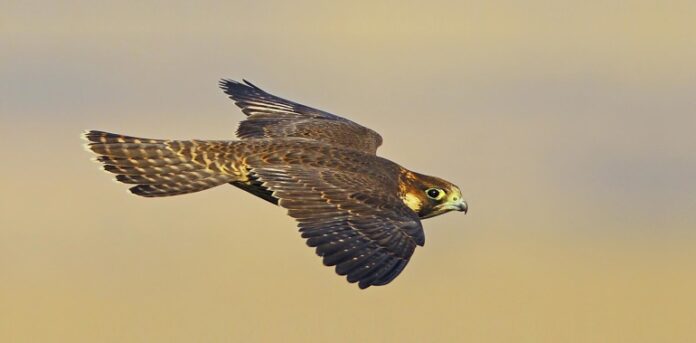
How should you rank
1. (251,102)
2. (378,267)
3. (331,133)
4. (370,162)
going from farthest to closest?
(251,102) < (331,133) < (370,162) < (378,267)

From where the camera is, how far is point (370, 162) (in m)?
13.1

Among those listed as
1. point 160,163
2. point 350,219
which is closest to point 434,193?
point 350,219

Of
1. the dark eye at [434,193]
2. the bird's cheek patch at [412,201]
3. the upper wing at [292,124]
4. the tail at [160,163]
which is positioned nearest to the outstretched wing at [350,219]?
the tail at [160,163]

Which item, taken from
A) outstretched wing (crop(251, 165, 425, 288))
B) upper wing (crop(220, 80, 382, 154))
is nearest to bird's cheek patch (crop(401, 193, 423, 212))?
outstretched wing (crop(251, 165, 425, 288))

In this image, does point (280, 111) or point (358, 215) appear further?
point (280, 111)

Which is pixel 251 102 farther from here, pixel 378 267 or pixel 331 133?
pixel 378 267

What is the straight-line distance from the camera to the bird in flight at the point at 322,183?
443 inches

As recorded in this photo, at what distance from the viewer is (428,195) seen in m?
13.4

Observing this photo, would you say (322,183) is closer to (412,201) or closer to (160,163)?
(412,201)

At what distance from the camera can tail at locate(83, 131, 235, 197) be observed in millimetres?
12539

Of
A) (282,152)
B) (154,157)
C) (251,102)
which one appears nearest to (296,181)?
(282,152)

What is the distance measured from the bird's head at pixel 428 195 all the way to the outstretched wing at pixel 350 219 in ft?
2.31

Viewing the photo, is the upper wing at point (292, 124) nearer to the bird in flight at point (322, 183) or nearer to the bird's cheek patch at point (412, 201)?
the bird in flight at point (322, 183)

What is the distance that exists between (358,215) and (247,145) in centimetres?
168
